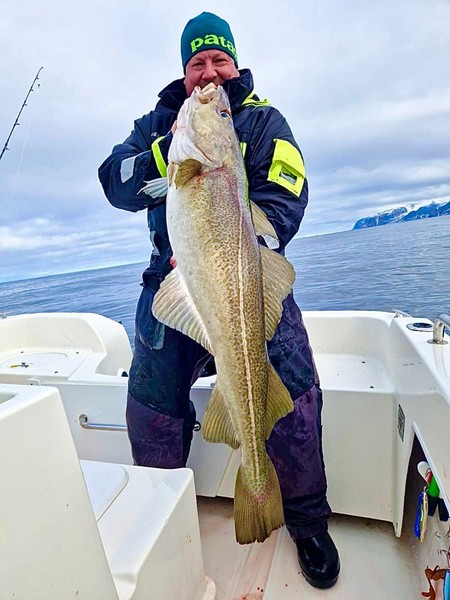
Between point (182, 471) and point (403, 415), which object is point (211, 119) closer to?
point (182, 471)

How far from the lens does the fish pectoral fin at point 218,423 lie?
63.2 inches

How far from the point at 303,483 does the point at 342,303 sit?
5.36m

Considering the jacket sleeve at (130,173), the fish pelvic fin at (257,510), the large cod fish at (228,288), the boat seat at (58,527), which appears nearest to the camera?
the boat seat at (58,527)

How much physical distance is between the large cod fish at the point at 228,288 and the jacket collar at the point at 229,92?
0.49m

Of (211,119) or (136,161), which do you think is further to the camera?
(136,161)

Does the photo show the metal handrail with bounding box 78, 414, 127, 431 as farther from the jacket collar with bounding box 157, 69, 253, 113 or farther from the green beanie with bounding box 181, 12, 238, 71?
the green beanie with bounding box 181, 12, 238, 71

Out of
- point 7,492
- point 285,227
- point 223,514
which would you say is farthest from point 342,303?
point 7,492

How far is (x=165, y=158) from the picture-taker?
1.80 m

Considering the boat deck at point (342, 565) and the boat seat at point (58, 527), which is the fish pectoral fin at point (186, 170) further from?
the boat deck at point (342, 565)

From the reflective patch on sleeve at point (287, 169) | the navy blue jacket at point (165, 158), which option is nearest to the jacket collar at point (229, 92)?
the navy blue jacket at point (165, 158)

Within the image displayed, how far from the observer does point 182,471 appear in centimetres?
167

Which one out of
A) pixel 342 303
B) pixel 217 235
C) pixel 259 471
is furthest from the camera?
pixel 342 303

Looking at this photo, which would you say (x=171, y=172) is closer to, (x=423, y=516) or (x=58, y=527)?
(x=58, y=527)

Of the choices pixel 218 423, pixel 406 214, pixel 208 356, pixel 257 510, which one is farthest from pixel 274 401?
pixel 406 214
